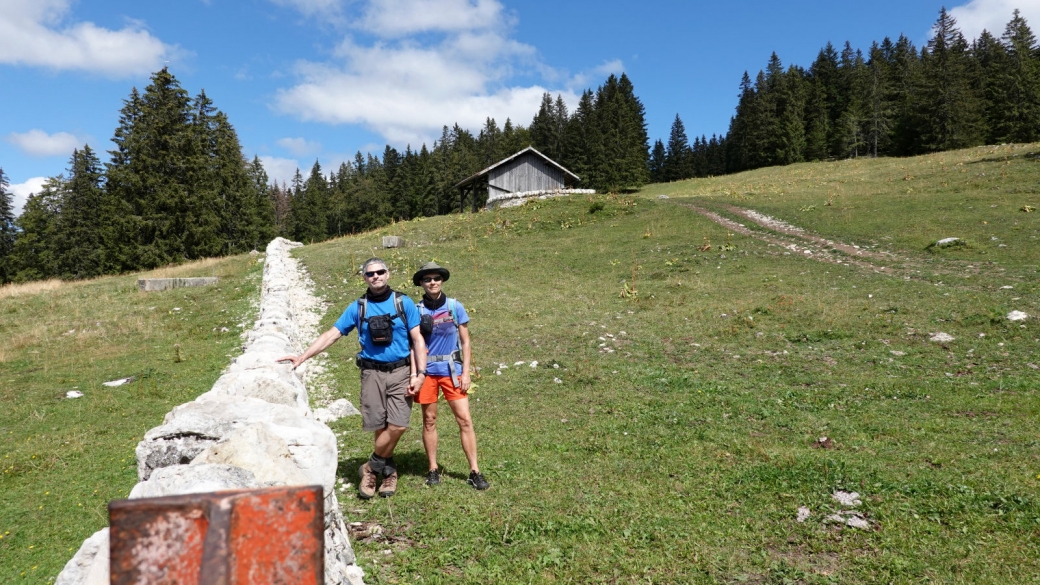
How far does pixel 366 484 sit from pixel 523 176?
36.6 meters

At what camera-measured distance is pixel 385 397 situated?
5.42 m

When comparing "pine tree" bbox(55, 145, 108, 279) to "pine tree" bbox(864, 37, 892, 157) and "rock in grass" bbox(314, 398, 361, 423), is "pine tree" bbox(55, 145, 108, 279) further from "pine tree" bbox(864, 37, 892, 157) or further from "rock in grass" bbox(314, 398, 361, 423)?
"pine tree" bbox(864, 37, 892, 157)

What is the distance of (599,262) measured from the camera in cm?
2027

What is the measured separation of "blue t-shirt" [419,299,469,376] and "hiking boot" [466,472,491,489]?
1083 millimetres

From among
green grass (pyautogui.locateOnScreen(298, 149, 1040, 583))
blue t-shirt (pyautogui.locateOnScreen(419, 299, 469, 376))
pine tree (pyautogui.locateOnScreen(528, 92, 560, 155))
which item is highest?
pine tree (pyautogui.locateOnScreen(528, 92, 560, 155))

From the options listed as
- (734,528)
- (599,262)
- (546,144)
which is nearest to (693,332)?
(734,528)

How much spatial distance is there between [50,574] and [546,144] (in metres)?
79.1

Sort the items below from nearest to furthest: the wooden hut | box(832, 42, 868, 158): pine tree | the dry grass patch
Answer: the dry grass patch < the wooden hut < box(832, 42, 868, 158): pine tree

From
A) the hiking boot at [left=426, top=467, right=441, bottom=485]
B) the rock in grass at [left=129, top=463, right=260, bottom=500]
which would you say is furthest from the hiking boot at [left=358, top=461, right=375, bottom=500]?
the rock in grass at [left=129, top=463, right=260, bottom=500]

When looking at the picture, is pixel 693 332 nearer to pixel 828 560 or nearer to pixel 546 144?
pixel 828 560

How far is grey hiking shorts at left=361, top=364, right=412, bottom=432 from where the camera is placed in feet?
17.6

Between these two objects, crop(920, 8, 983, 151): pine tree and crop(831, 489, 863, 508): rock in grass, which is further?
crop(920, 8, 983, 151): pine tree

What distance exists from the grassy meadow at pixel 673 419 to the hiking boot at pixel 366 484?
0.49 ft

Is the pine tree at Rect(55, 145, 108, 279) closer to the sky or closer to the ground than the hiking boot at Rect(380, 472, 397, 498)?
closer to the sky
